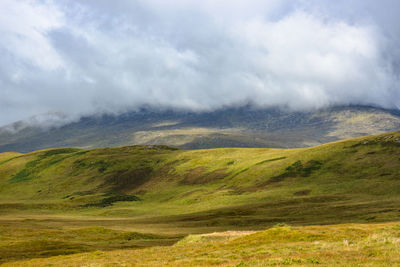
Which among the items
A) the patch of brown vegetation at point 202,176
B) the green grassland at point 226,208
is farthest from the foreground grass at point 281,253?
the patch of brown vegetation at point 202,176

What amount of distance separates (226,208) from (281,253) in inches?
3163

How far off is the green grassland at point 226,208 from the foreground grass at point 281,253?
201 mm

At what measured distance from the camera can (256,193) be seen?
13312 centimetres

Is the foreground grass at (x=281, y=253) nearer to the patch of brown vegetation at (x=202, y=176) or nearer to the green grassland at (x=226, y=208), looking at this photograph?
the green grassland at (x=226, y=208)

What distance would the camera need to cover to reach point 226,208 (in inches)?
4323

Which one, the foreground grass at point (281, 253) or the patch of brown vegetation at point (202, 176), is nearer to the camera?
the foreground grass at point (281, 253)

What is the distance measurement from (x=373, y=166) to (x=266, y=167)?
42.1m

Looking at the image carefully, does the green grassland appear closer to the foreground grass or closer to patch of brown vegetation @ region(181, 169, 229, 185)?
the foreground grass

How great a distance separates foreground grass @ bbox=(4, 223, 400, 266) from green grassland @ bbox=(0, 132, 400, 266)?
20cm

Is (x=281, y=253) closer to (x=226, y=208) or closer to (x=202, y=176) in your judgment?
(x=226, y=208)

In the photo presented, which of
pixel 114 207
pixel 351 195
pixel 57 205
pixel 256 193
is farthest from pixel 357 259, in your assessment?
pixel 57 205

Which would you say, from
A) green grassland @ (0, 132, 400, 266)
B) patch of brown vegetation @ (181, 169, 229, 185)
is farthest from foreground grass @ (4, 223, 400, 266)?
patch of brown vegetation @ (181, 169, 229, 185)

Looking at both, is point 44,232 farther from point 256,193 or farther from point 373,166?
point 373,166

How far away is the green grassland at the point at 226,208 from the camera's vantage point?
127 ft
